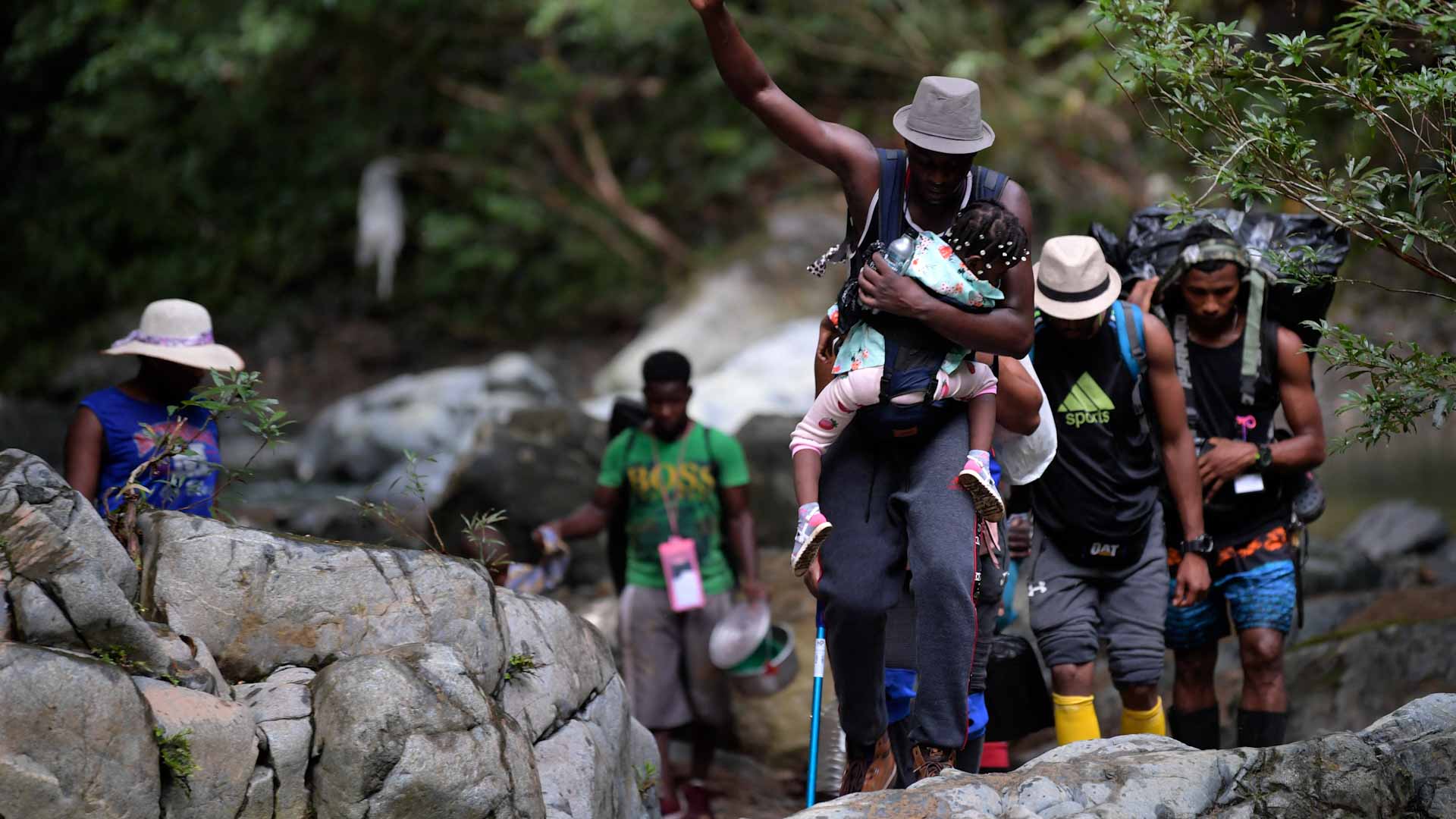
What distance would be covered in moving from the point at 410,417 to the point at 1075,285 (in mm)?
10978

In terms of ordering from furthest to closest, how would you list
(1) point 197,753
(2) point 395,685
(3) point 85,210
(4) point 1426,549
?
(3) point 85,210, (4) point 1426,549, (2) point 395,685, (1) point 197,753

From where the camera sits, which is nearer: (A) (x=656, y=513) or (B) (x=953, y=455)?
(B) (x=953, y=455)

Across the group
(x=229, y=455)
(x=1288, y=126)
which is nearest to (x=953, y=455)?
(x=1288, y=126)

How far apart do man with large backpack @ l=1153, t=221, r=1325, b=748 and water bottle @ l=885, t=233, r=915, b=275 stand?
1655 mm

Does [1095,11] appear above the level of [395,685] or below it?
above

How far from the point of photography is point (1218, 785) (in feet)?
12.5

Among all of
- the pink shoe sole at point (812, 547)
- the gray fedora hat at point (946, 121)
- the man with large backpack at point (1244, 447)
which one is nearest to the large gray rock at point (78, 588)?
the pink shoe sole at point (812, 547)

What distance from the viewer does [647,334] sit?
56.1 feet

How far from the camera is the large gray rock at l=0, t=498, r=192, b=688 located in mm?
3438

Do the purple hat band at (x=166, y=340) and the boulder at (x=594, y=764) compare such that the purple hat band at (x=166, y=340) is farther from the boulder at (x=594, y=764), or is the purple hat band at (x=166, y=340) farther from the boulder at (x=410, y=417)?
the boulder at (x=410, y=417)

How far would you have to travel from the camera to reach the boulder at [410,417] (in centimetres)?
1480

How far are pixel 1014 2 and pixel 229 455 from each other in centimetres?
1092

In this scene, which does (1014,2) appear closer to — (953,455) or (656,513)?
(656,513)

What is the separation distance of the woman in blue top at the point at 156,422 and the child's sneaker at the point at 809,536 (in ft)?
6.27
